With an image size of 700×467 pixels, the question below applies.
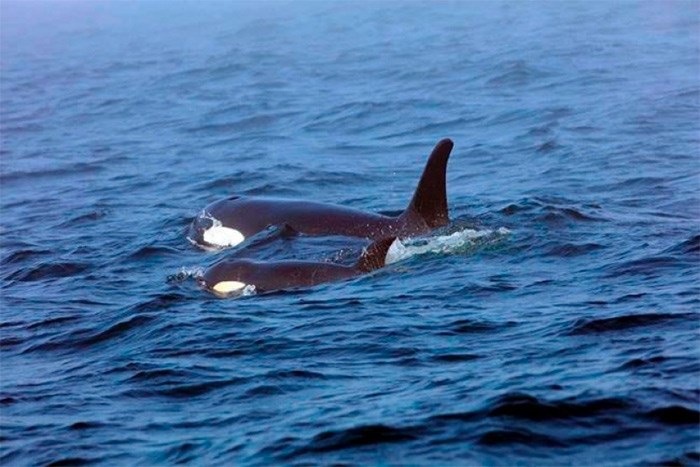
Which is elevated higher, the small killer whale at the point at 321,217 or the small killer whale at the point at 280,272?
the small killer whale at the point at 280,272

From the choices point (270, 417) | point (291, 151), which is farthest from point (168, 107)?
point (270, 417)

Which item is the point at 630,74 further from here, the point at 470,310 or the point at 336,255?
the point at 470,310

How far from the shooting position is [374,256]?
12.7 m

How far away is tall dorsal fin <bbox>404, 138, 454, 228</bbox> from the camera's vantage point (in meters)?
13.7

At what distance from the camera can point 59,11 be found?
10400cm

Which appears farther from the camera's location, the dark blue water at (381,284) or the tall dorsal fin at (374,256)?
the tall dorsal fin at (374,256)

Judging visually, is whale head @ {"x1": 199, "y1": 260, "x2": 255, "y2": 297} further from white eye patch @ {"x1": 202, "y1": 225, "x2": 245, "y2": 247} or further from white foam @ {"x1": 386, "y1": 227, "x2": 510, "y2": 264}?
white eye patch @ {"x1": 202, "y1": 225, "x2": 245, "y2": 247}

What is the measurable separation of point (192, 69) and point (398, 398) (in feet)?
105

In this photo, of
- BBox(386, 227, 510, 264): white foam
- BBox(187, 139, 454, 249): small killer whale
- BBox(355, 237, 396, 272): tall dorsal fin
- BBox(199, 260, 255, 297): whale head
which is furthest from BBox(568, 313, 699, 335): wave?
BBox(187, 139, 454, 249): small killer whale

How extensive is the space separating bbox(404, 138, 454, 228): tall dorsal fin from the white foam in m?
0.27

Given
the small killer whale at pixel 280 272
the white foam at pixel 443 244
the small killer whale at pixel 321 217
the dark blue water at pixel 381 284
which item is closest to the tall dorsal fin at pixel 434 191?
the small killer whale at pixel 321 217

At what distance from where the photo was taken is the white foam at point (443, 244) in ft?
43.1

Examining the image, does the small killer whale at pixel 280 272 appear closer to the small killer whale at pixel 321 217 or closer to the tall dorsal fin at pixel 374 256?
the tall dorsal fin at pixel 374 256

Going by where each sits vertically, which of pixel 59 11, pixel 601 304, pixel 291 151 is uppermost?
pixel 601 304
